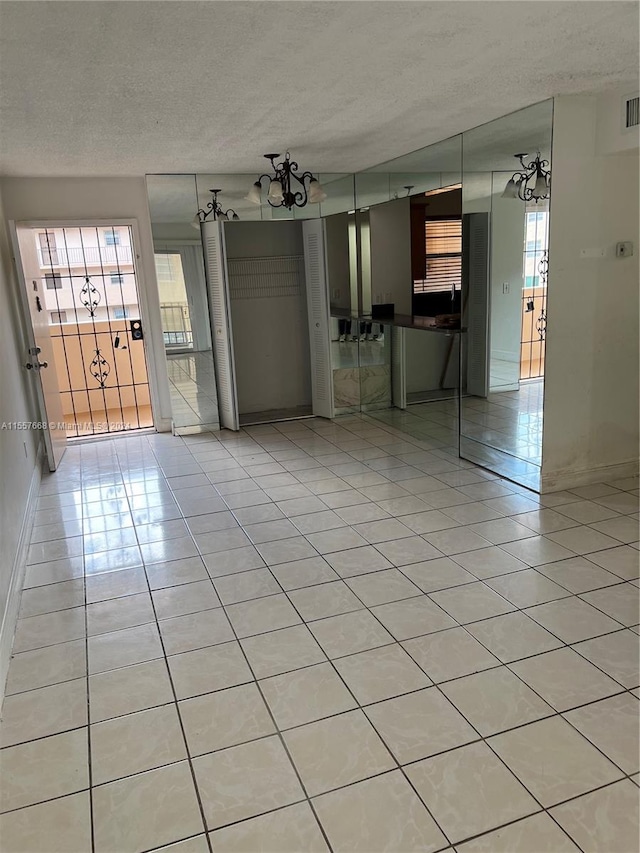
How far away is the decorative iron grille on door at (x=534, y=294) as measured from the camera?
141 inches

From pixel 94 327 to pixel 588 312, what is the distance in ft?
18.2

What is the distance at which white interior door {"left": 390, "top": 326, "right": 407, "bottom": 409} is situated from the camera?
18.5 feet

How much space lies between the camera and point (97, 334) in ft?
24.1

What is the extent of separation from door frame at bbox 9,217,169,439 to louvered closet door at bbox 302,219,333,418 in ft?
4.96

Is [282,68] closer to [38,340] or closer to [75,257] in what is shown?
[38,340]

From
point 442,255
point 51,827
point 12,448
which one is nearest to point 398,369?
point 442,255

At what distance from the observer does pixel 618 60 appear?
2.69 meters

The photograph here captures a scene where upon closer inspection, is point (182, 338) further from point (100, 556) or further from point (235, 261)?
point (100, 556)

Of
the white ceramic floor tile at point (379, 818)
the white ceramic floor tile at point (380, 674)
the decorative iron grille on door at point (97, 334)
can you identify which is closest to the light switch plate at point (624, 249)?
the white ceramic floor tile at point (380, 674)

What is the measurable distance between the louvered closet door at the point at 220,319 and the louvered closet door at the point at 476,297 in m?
2.27

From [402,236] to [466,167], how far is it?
3.76 ft

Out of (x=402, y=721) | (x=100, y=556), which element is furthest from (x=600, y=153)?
(x=100, y=556)

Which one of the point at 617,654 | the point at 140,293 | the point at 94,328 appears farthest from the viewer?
the point at 94,328

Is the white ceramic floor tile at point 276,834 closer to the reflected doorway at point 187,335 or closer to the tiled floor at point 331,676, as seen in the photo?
the tiled floor at point 331,676
